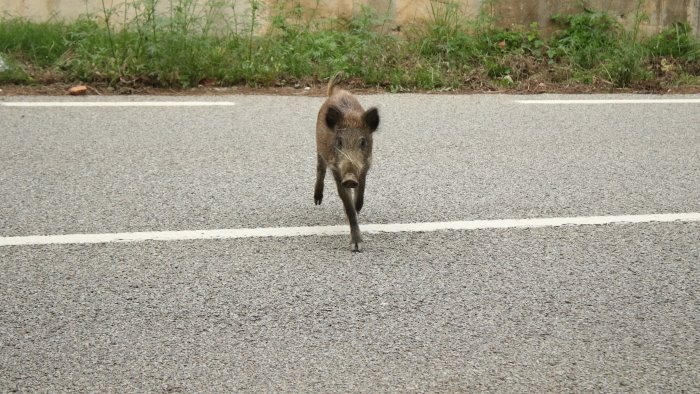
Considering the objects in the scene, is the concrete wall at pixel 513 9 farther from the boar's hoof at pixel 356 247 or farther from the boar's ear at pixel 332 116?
the boar's hoof at pixel 356 247

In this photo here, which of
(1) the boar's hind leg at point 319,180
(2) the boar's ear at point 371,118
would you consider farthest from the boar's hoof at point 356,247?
(1) the boar's hind leg at point 319,180

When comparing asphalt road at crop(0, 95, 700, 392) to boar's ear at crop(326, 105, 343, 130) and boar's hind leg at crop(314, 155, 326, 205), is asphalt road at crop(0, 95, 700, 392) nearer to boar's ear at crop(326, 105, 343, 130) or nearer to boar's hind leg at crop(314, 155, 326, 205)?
boar's hind leg at crop(314, 155, 326, 205)

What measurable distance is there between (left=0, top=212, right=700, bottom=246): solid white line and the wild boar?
0.26m

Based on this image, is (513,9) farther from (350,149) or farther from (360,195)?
(350,149)

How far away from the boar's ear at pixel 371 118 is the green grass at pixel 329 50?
12.8ft

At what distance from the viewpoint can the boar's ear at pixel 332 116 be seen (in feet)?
17.1

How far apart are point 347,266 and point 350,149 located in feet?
2.24

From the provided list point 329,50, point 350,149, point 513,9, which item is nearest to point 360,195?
point 350,149

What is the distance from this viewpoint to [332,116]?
17.2ft

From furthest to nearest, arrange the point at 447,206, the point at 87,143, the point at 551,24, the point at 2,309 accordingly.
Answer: the point at 551,24 → the point at 87,143 → the point at 447,206 → the point at 2,309

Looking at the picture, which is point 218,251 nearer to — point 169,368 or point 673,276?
point 169,368

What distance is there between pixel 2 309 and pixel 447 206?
2.64 meters

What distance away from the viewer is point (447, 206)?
5.77 meters

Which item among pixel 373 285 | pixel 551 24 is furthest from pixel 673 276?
pixel 551 24
